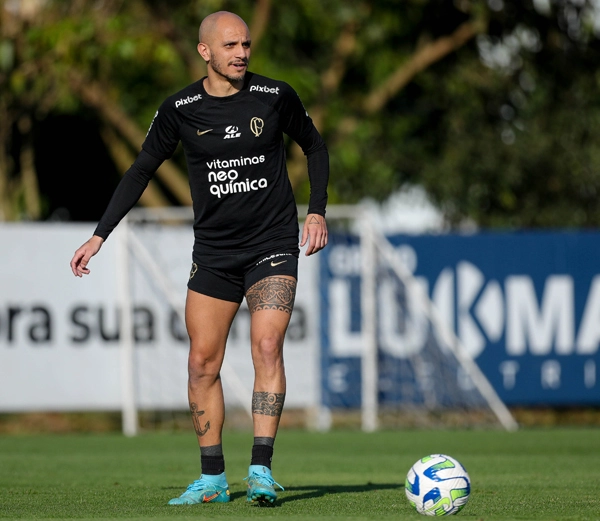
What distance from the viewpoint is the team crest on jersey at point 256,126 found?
21.6 feet

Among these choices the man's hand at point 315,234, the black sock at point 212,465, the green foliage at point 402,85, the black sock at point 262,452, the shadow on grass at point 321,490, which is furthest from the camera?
the green foliage at point 402,85

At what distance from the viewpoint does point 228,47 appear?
652 centimetres

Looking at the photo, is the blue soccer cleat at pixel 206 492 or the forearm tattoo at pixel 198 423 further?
the forearm tattoo at pixel 198 423

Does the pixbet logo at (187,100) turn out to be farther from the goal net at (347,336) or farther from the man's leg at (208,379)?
the goal net at (347,336)

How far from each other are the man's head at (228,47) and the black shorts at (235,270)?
0.95 meters

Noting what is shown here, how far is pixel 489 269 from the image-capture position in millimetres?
15391

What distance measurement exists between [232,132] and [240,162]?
0.16 metres

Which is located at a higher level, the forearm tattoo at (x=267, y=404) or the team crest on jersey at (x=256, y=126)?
the team crest on jersey at (x=256, y=126)

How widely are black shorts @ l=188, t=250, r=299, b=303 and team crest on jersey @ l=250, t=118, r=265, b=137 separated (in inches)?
25.3

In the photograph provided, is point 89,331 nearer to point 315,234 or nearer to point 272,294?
point 272,294

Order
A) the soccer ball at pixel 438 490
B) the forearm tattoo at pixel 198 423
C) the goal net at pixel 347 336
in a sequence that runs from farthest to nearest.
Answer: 1. the goal net at pixel 347 336
2. the forearm tattoo at pixel 198 423
3. the soccer ball at pixel 438 490

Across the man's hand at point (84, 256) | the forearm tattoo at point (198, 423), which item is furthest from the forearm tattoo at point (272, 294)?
the man's hand at point (84, 256)

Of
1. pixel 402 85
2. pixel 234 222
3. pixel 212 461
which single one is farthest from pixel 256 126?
pixel 402 85

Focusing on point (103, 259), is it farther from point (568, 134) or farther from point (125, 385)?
point (568, 134)
